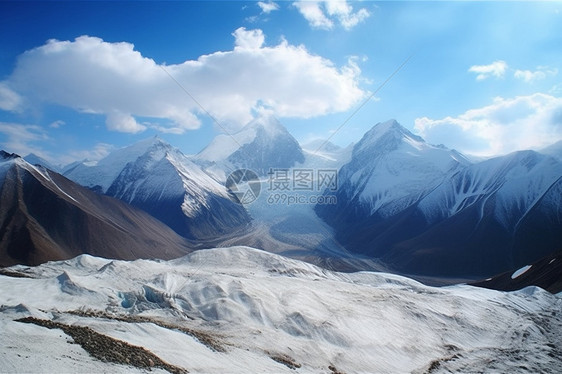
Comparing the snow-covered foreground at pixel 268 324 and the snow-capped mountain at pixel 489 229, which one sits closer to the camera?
the snow-covered foreground at pixel 268 324

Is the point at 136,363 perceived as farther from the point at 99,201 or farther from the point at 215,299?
the point at 99,201

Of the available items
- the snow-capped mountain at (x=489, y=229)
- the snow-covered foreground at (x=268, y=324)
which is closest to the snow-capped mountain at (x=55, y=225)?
the snow-covered foreground at (x=268, y=324)

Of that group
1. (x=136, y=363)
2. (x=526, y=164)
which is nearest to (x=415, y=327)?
(x=136, y=363)

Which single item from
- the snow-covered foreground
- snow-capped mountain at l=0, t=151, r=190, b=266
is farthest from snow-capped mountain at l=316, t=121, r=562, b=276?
snow-capped mountain at l=0, t=151, r=190, b=266

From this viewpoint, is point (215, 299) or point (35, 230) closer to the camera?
point (215, 299)

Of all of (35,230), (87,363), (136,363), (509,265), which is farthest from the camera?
(509,265)

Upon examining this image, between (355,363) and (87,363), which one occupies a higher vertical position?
(87,363)

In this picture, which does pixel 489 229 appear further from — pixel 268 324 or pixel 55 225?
pixel 55 225

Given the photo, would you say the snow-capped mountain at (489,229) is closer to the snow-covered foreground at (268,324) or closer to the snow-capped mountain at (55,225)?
the snow-covered foreground at (268,324)
